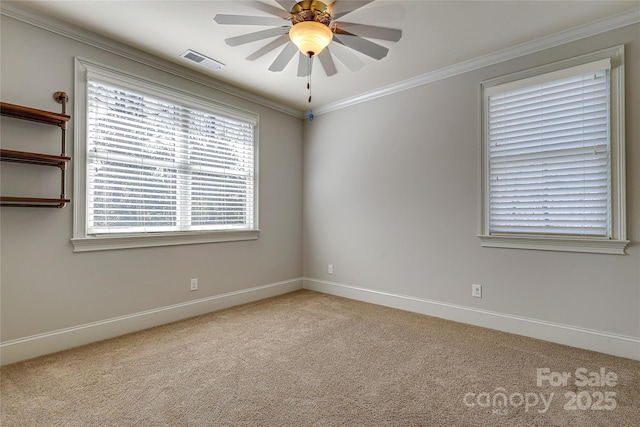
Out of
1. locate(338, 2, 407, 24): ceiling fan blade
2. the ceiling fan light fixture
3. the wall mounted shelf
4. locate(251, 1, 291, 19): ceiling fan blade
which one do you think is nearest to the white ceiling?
locate(338, 2, 407, 24): ceiling fan blade

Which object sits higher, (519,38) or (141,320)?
(519,38)

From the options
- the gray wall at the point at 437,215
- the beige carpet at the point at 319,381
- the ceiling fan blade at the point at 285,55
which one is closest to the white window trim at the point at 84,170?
the beige carpet at the point at 319,381

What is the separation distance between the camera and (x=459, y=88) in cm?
327

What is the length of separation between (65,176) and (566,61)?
4.28 m

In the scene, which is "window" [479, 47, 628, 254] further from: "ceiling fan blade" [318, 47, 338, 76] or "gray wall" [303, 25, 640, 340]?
"ceiling fan blade" [318, 47, 338, 76]

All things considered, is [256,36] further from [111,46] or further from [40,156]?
[40,156]

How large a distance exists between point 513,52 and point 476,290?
231 centimetres

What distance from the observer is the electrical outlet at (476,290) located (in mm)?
3152

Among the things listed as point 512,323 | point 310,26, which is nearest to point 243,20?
point 310,26

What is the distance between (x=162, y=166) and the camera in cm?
317

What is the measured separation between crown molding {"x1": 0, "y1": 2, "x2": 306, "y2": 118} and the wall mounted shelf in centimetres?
52

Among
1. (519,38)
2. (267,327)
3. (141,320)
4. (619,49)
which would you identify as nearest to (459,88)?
(519,38)

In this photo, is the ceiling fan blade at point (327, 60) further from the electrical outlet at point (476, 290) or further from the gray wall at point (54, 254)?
the electrical outlet at point (476, 290)

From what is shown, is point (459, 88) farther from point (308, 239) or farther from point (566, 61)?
point (308, 239)
